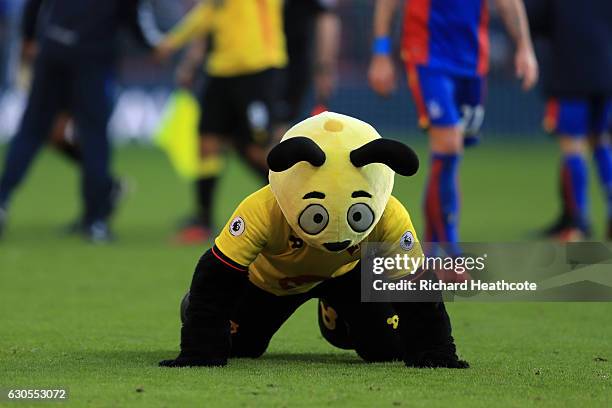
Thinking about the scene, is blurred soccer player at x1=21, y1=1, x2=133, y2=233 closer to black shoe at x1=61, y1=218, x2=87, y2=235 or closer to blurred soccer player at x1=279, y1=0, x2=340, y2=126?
black shoe at x1=61, y1=218, x2=87, y2=235

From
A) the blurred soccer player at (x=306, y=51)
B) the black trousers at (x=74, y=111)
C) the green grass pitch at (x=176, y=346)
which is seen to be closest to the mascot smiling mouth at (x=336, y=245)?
the green grass pitch at (x=176, y=346)

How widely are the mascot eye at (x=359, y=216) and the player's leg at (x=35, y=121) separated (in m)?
5.87

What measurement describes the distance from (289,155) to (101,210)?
5.98 meters

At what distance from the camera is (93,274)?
833 centimetres

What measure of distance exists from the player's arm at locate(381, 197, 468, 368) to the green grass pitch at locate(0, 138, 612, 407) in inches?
3.1

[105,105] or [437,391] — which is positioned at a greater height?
[105,105]

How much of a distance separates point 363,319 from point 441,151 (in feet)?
8.74

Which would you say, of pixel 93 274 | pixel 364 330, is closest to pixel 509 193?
pixel 93 274

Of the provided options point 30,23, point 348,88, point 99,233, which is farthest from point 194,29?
point 348,88

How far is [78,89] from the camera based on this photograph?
10273 mm

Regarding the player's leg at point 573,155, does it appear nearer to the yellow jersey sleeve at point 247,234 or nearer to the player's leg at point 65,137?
the player's leg at point 65,137

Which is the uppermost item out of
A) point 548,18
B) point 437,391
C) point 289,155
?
point 548,18

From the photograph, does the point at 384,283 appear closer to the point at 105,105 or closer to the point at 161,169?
the point at 105,105

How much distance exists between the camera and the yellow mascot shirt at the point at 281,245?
16.1ft
